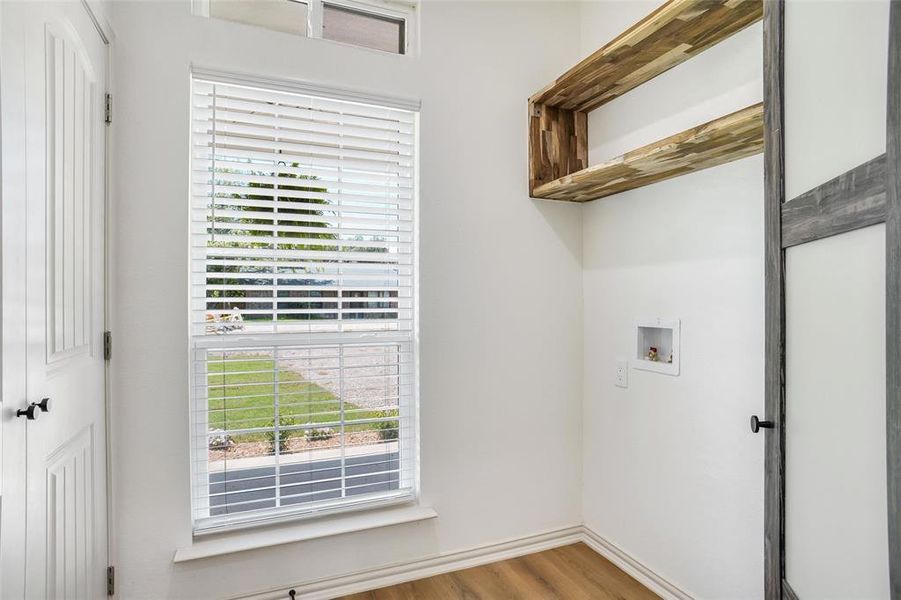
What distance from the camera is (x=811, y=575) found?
0.93 meters

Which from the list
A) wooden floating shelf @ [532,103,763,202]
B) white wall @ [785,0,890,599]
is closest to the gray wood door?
white wall @ [785,0,890,599]

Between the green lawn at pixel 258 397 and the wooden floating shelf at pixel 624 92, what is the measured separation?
4.37 feet

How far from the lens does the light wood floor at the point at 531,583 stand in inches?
79.4

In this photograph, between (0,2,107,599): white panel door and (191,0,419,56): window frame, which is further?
(191,0,419,56): window frame

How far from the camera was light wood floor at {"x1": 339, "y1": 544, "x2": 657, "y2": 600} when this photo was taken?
2018mm

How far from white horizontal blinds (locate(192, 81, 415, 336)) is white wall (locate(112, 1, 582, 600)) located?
0.29 ft

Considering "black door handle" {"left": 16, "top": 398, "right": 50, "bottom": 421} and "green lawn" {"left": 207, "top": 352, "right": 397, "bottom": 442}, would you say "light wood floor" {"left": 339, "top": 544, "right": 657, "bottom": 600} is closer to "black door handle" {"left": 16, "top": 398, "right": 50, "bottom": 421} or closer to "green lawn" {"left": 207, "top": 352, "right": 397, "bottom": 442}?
"green lawn" {"left": 207, "top": 352, "right": 397, "bottom": 442}

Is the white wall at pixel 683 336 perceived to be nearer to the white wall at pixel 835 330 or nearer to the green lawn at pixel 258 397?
the white wall at pixel 835 330

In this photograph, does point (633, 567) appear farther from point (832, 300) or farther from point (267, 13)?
point (267, 13)

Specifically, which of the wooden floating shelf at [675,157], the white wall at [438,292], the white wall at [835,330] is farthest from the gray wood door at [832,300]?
the white wall at [438,292]

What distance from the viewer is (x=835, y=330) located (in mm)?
820

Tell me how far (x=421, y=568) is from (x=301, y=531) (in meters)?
0.55

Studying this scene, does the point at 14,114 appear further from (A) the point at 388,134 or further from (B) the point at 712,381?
(B) the point at 712,381

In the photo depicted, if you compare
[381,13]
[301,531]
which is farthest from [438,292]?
[381,13]
